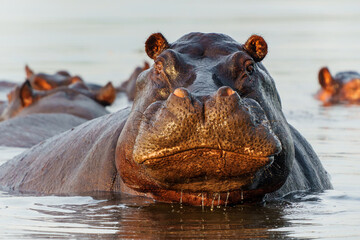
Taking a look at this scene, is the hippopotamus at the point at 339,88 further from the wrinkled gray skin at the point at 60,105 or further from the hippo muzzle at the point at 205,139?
the hippo muzzle at the point at 205,139

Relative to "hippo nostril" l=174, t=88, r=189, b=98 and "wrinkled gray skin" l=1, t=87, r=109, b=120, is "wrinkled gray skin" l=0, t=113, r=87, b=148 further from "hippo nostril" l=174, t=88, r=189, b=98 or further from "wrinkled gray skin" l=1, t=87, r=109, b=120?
"hippo nostril" l=174, t=88, r=189, b=98

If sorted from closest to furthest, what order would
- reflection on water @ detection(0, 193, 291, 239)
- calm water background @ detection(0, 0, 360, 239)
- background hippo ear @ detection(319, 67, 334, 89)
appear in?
reflection on water @ detection(0, 193, 291, 239), calm water background @ detection(0, 0, 360, 239), background hippo ear @ detection(319, 67, 334, 89)

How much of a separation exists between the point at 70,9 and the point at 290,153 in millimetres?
55576

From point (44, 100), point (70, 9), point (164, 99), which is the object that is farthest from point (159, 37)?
point (70, 9)

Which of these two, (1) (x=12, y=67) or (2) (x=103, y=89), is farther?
(1) (x=12, y=67)

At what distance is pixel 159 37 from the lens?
6375 mm

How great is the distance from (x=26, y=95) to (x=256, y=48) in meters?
8.04

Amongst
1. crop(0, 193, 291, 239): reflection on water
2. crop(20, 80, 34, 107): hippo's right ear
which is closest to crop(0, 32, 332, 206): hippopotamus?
crop(0, 193, 291, 239): reflection on water

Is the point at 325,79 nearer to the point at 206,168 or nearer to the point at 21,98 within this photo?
the point at 21,98

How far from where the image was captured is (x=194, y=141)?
529cm

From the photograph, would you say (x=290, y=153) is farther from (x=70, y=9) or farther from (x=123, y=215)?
(x=70, y=9)

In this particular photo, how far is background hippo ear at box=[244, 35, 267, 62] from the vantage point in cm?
631

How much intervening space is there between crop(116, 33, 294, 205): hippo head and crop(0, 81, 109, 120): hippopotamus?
689 centimetres

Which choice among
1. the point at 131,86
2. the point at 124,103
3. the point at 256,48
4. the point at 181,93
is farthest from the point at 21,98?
the point at 181,93
